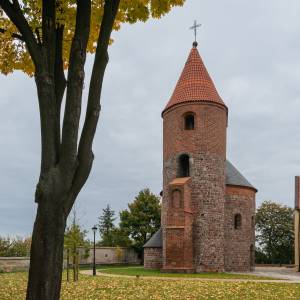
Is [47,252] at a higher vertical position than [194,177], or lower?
lower

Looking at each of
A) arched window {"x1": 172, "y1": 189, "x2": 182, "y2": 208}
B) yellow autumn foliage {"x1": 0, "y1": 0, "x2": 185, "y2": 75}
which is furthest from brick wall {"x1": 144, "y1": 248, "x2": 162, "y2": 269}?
yellow autumn foliage {"x1": 0, "y1": 0, "x2": 185, "y2": 75}

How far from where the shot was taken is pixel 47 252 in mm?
5902

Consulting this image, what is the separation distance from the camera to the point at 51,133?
6164 mm

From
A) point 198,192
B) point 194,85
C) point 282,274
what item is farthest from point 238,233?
point 194,85

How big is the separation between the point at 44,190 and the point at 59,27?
2.53m

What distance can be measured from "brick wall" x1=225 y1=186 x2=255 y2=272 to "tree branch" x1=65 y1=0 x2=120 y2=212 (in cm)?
2715

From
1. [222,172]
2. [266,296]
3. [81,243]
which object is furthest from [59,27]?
[222,172]

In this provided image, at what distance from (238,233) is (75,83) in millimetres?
28776

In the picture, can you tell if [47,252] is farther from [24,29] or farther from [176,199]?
[176,199]

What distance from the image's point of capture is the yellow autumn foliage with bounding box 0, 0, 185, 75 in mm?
7019

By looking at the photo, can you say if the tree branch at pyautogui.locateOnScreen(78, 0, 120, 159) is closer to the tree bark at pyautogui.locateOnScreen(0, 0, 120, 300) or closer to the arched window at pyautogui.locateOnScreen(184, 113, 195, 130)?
the tree bark at pyautogui.locateOnScreen(0, 0, 120, 300)

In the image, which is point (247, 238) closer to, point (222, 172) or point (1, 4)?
point (222, 172)

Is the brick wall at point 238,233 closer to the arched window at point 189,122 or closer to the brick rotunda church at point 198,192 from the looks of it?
the brick rotunda church at point 198,192

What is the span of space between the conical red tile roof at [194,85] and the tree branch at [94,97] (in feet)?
Answer: 83.1
